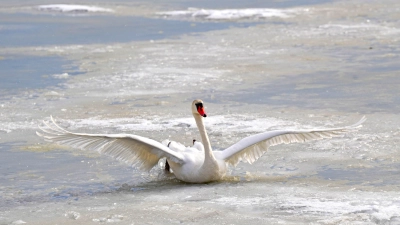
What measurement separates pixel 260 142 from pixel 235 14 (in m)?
16.0

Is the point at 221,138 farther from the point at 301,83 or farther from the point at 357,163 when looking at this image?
the point at 301,83

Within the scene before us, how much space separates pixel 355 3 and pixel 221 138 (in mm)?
18108

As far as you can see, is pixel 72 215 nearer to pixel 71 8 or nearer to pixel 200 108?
pixel 200 108

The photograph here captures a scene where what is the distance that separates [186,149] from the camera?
7367mm

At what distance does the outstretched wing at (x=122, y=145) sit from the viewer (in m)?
6.85

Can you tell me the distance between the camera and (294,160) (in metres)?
7.76

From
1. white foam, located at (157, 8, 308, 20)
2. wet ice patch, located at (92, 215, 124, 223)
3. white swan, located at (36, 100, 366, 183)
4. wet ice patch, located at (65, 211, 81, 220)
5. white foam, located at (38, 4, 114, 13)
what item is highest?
white foam, located at (38, 4, 114, 13)

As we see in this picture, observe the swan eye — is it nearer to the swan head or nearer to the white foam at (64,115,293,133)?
the swan head

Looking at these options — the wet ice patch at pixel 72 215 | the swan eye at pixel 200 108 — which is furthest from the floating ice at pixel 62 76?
the wet ice patch at pixel 72 215

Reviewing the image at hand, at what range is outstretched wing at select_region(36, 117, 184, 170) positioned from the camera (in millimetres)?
6848

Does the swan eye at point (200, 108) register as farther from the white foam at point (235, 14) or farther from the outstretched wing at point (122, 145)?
the white foam at point (235, 14)

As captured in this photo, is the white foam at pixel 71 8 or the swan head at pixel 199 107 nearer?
the swan head at pixel 199 107

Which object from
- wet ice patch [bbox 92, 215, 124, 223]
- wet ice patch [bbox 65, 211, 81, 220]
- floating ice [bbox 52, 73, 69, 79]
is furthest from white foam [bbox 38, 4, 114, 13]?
wet ice patch [bbox 92, 215, 124, 223]

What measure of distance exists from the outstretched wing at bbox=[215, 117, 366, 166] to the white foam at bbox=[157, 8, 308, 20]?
1540cm
